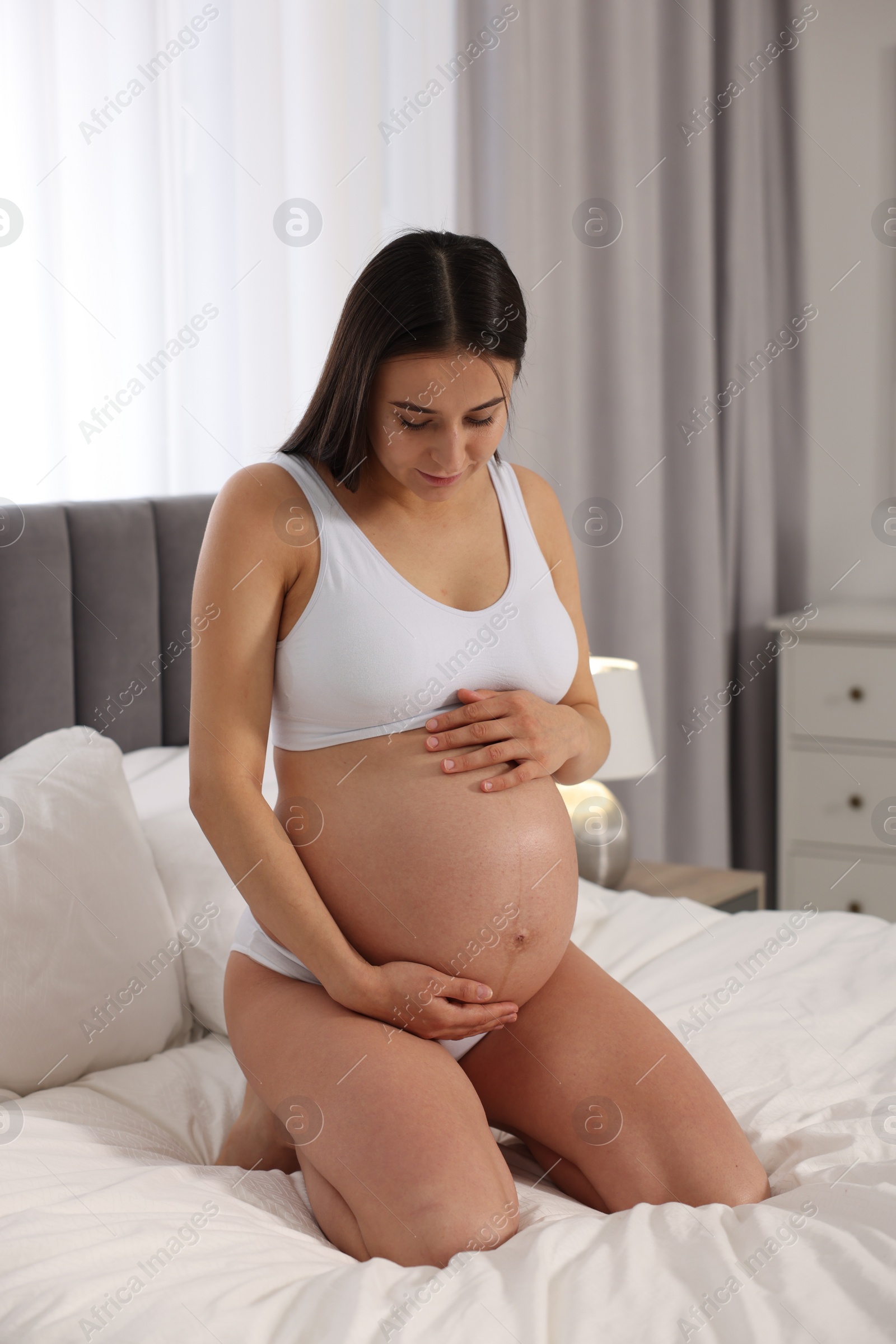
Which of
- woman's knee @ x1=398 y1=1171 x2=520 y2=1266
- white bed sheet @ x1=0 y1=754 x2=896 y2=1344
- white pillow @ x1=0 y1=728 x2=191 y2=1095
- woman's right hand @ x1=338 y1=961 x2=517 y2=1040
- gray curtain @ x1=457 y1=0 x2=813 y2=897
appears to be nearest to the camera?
white bed sheet @ x1=0 y1=754 x2=896 y2=1344

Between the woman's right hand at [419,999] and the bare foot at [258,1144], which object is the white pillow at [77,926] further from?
the woman's right hand at [419,999]

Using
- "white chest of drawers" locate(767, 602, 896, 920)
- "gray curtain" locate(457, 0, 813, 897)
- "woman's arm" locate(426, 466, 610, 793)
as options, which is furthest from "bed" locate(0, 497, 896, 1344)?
"white chest of drawers" locate(767, 602, 896, 920)

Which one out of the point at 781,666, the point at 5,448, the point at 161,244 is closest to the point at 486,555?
the point at 5,448

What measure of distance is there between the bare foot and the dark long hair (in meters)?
0.58

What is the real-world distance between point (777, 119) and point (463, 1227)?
291 cm

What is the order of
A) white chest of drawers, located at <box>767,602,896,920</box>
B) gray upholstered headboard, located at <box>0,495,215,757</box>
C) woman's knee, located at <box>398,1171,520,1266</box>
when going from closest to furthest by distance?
1. woman's knee, located at <box>398,1171,520,1266</box>
2. gray upholstered headboard, located at <box>0,495,215,757</box>
3. white chest of drawers, located at <box>767,602,896,920</box>

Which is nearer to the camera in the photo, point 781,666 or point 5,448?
point 5,448

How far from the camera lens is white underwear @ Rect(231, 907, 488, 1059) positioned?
1068 mm

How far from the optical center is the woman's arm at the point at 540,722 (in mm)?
1079

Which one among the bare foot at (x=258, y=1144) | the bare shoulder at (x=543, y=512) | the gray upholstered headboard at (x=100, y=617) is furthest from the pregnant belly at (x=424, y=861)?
the gray upholstered headboard at (x=100, y=617)

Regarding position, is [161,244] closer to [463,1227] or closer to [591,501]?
[591,501]

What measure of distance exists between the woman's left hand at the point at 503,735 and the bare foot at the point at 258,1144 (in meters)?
0.36

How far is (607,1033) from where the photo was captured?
3.57ft

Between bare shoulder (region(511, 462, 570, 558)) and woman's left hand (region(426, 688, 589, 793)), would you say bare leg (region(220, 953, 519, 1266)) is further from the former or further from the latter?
bare shoulder (region(511, 462, 570, 558))
